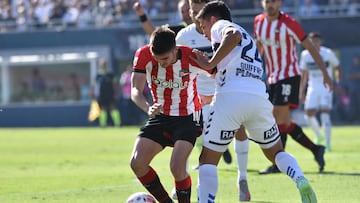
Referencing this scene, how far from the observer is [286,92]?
1366 centimetres

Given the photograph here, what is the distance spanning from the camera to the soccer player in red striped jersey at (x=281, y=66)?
1349 centimetres

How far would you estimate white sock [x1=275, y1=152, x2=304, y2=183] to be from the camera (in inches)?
352

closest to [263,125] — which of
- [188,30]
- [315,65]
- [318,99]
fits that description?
[188,30]

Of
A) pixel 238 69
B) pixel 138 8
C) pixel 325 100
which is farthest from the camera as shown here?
pixel 325 100

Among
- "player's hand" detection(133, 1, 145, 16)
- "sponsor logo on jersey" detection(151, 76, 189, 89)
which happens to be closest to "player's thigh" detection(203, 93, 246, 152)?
"sponsor logo on jersey" detection(151, 76, 189, 89)

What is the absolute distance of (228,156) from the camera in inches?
593

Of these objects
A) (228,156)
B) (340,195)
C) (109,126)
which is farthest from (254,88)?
(109,126)

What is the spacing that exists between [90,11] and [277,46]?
23622 millimetres

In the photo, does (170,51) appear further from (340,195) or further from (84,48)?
(84,48)

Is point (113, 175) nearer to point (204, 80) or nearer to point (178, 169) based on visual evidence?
point (204, 80)

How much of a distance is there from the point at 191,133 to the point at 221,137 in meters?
0.66

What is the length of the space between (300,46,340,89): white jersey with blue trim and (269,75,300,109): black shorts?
4.98 meters

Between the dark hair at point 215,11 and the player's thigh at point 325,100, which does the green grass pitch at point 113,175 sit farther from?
the dark hair at point 215,11

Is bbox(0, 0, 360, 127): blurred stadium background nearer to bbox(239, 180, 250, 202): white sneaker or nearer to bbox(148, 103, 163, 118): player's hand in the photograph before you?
bbox(239, 180, 250, 202): white sneaker
